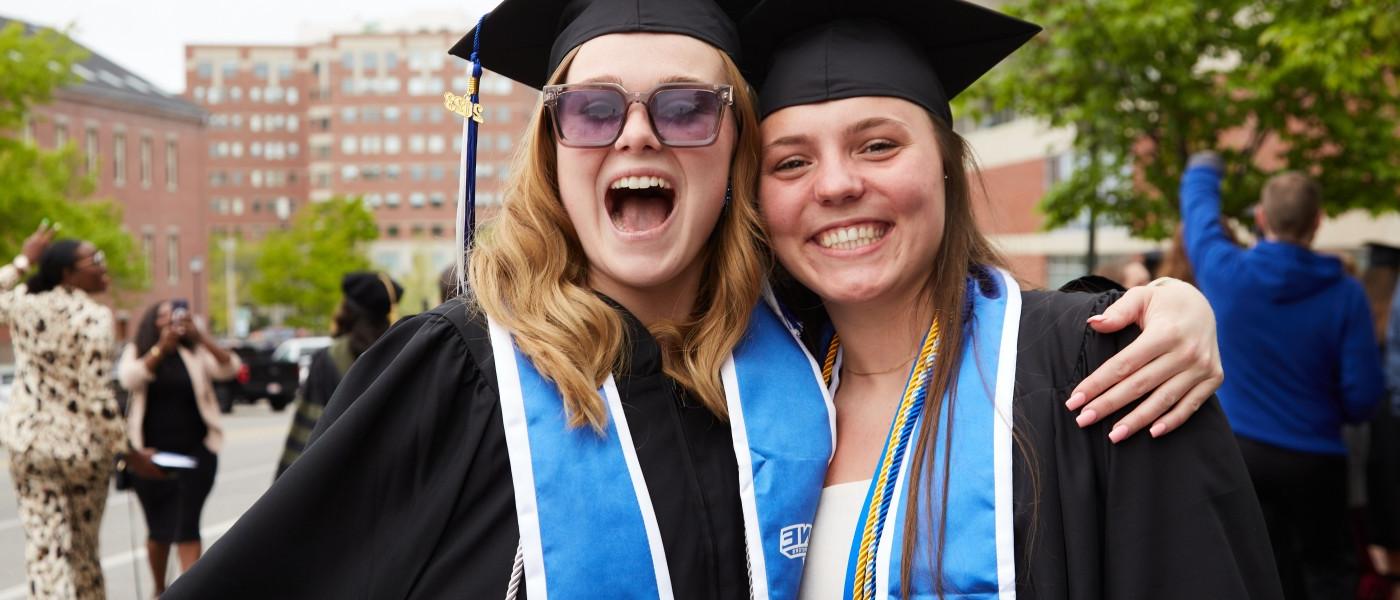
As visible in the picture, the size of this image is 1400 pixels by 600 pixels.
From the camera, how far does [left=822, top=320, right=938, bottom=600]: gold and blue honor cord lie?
215cm

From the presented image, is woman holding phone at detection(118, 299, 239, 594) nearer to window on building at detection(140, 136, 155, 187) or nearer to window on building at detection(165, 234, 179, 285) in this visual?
window on building at detection(140, 136, 155, 187)

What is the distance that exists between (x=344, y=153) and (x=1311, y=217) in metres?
105

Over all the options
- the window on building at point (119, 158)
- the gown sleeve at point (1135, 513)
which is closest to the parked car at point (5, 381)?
the gown sleeve at point (1135, 513)

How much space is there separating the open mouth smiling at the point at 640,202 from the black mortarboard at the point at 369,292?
11.8 ft

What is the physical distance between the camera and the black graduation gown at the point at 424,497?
6.56 feet

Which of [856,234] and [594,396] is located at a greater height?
[856,234]

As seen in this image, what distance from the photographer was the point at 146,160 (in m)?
51.4

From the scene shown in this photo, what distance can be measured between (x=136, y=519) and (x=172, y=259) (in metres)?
47.5

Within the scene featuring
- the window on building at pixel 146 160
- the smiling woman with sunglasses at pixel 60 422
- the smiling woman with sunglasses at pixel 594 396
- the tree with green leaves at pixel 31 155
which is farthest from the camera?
the window on building at pixel 146 160

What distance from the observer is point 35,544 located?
5.66 m

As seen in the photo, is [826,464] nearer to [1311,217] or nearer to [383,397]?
[383,397]

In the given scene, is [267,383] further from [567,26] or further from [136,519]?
[567,26]

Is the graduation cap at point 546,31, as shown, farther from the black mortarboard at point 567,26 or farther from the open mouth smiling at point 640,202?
the open mouth smiling at point 640,202

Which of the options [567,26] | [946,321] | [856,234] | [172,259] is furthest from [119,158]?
[946,321]
